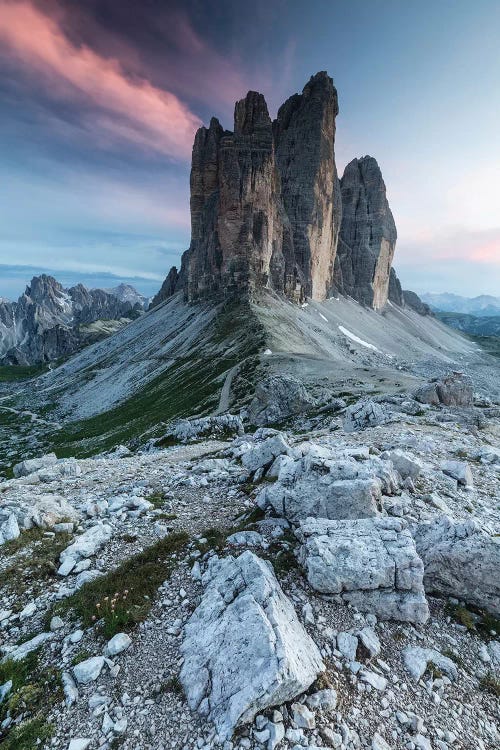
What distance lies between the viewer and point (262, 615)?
8.40 meters

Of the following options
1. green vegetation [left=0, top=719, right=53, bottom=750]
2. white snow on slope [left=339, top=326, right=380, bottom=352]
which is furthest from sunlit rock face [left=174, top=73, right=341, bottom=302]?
green vegetation [left=0, top=719, right=53, bottom=750]

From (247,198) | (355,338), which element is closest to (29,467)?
(247,198)

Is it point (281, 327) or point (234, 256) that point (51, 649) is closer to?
point (281, 327)

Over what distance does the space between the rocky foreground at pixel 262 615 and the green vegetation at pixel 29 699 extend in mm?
33

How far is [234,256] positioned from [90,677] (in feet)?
444

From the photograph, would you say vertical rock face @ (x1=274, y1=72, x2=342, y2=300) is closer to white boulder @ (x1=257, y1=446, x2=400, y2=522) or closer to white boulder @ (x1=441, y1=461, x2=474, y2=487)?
white boulder @ (x1=441, y1=461, x2=474, y2=487)

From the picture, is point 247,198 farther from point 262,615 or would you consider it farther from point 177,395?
point 262,615

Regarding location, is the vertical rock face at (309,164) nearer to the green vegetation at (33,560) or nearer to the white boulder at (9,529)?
the white boulder at (9,529)

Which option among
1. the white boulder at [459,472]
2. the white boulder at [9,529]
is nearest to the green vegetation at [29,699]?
the white boulder at [9,529]

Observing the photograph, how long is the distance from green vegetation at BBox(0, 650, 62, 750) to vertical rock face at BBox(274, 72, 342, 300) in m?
168

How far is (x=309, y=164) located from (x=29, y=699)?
19317 centimetres

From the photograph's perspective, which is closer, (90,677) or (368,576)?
(90,677)

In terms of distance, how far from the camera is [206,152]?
158125 mm

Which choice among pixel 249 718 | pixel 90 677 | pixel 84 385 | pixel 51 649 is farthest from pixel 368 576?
pixel 84 385
